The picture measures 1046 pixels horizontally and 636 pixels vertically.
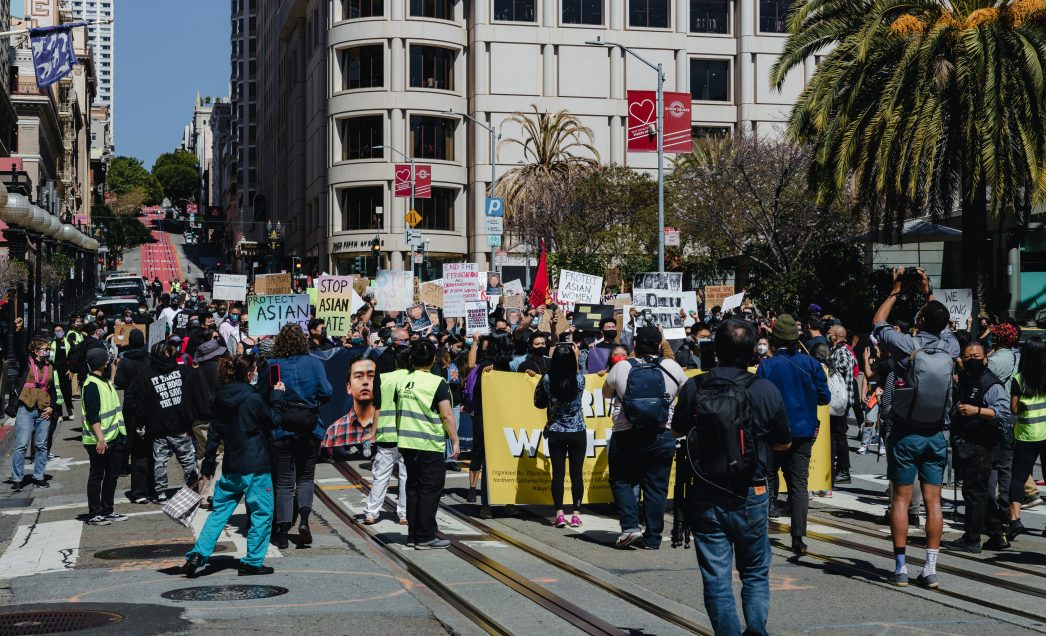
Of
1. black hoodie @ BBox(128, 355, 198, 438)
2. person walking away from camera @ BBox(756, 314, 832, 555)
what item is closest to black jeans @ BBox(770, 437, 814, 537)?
person walking away from camera @ BBox(756, 314, 832, 555)

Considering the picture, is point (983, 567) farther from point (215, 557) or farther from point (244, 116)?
point (244, 116)

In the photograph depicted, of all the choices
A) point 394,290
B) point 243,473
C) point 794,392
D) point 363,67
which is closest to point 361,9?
point 363,67

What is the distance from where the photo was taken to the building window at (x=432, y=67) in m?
64.4

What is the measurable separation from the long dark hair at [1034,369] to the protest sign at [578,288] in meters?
11.5

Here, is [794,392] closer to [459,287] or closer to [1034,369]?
[1034,369]

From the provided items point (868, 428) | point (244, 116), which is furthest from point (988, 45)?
point (244, 116)

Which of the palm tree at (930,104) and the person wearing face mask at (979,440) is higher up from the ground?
the palm tree at (930,104)

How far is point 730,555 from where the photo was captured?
22.2ft

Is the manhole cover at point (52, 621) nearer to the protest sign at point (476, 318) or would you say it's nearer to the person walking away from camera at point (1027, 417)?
the person walking away from camera at point (1027, 417)

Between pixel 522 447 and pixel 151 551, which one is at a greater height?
pixel 522 447

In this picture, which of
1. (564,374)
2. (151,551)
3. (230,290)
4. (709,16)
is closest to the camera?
(151,551)

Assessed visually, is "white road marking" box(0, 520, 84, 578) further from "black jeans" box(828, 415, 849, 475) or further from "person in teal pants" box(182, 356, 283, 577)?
"black jeans" box(828, 415, 849, 475)

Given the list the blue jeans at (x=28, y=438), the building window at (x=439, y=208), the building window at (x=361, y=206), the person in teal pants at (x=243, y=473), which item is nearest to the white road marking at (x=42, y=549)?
the person in teal pants at (x=243, y=473)

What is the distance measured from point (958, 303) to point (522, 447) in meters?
9.19
